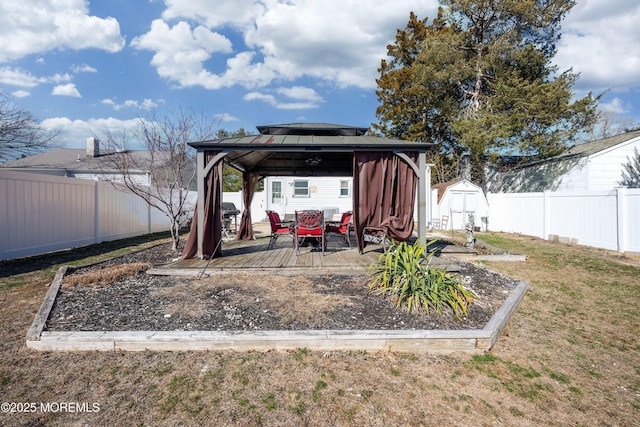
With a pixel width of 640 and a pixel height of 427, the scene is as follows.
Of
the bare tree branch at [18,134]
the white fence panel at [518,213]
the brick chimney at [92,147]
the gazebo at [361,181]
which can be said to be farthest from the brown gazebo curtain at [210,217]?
the brick chimney at [92,147]

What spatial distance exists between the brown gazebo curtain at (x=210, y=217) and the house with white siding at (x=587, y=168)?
14.6m

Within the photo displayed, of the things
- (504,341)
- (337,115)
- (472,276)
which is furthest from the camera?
(337,115)

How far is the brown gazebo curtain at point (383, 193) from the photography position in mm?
6117

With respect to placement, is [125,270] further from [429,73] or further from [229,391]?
[429,73]

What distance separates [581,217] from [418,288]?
9.34m

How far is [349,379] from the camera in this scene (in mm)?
2396

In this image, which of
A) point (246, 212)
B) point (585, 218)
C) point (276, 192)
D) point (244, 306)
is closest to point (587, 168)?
point (585, 218)

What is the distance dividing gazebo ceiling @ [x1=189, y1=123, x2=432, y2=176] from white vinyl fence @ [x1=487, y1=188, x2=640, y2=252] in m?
6.54

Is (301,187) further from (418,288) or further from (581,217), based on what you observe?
(418,288)

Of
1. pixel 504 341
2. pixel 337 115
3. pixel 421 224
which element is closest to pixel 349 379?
pixel 504 341

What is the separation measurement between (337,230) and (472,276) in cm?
321

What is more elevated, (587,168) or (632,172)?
(587,168)

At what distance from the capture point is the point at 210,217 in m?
5.88

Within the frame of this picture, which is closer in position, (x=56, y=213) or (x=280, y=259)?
(x=280, y=259)
